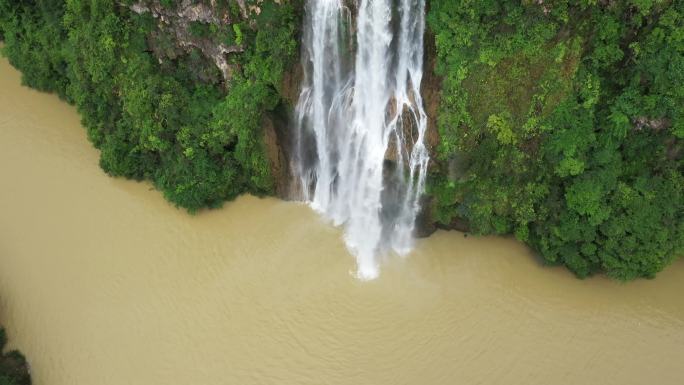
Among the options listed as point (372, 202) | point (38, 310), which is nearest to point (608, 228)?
point (372, 202)

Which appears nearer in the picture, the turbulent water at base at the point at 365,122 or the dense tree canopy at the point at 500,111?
the dense tree canopy at the point at 500,111

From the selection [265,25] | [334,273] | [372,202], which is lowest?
[334,273]

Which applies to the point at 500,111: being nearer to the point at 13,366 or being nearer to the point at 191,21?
the point at 191,21

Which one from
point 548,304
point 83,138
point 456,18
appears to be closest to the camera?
point 456,18

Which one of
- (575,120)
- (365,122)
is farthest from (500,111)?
(365,122)

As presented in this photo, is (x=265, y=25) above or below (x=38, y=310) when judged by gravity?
above

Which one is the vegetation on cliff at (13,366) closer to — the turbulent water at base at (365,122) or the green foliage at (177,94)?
the green foliage at (177,94)

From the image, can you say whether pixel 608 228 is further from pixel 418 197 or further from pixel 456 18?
pixel 456 18

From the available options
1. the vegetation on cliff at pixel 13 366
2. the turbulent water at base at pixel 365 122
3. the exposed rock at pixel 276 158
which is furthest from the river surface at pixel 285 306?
the turbulent water at base at pixel 365 122
